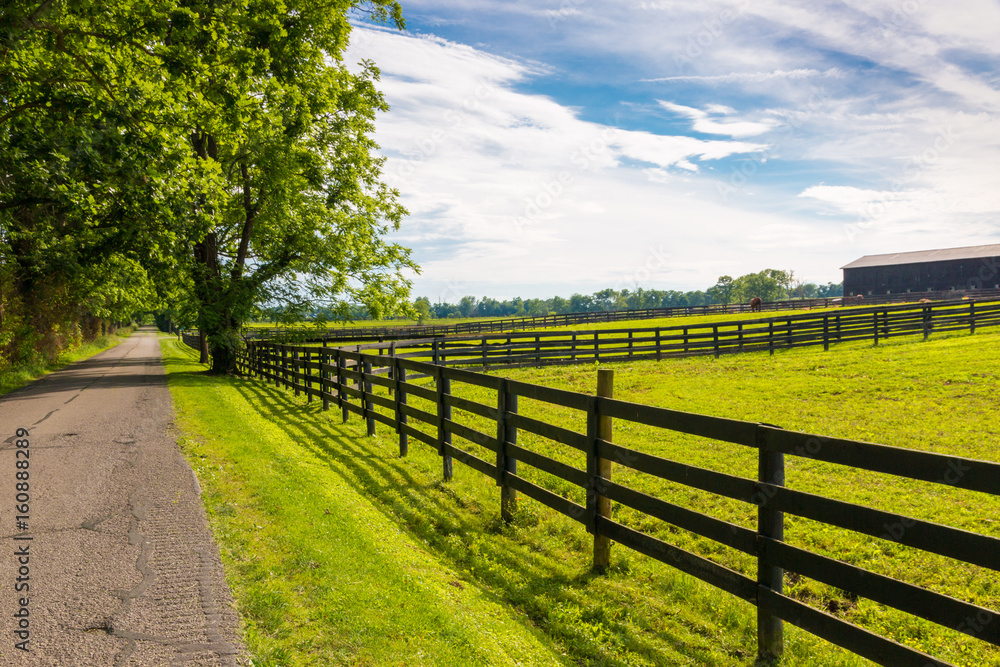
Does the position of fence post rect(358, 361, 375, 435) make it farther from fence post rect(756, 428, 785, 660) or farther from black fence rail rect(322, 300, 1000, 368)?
black fence rail rect(322, 300, 1000, 368)

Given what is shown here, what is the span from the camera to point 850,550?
5391mm

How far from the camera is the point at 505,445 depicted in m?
6.05

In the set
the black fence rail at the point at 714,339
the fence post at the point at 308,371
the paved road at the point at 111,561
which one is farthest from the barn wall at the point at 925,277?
the paved road at the point at 111,561

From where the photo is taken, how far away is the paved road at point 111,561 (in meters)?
3.29

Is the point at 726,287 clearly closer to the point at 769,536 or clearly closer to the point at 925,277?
the point at 925,277

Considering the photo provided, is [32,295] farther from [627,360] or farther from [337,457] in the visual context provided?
[627,360]

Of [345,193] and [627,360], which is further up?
[345,193]

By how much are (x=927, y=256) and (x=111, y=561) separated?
89.8 meters

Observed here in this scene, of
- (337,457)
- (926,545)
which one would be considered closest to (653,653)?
(926,545)

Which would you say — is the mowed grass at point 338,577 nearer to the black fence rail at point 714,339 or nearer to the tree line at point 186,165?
the tree line at point 186,165

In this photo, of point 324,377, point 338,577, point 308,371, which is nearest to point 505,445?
point 338,577

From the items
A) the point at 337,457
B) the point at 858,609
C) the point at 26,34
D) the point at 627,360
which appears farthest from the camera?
the point at 627,360

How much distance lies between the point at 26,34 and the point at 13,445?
9682mm

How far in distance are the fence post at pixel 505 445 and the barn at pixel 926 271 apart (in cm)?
7597
